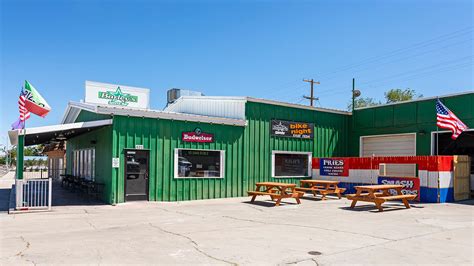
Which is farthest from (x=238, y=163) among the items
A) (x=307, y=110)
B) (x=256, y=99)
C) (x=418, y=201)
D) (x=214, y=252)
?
(x=214, y=252)

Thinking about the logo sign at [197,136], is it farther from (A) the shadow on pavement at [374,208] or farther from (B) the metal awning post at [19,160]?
(A) the shadow on pavement at [374,208]

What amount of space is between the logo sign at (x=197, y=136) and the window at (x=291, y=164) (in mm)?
3596

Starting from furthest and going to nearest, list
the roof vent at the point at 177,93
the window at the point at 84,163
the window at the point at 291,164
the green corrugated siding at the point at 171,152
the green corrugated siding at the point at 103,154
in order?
the roof vent at the point at 177,93 → the window at the point at 291,164 → the window at the point at 84,163 → the green corrugated siding at the point at 103,154 → the green corrugated siding at the point at 171,152

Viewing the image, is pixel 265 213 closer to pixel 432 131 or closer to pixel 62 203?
pixel 62 203

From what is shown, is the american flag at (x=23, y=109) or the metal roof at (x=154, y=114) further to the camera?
the metal roof at (x=154, y=114)

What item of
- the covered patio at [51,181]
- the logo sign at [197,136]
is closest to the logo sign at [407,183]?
the logo sign at [197,136]

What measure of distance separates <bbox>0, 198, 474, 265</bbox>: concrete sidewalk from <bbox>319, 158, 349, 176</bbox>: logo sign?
4.99m

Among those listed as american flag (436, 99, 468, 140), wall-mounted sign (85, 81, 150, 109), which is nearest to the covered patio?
wall-mounted sign (85, 81, 150, 109)

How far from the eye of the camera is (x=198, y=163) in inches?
609

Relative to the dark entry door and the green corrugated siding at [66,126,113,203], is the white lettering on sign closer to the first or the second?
the dark entry door

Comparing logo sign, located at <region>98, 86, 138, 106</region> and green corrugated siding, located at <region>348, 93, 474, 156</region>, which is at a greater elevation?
logo sign, located at <region>98, 86, 138, 106</region>

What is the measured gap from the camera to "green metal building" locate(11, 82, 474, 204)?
13.9 m

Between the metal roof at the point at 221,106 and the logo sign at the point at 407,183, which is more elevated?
the metal roof at the point at 221,106

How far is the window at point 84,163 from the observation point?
16.9 metres
